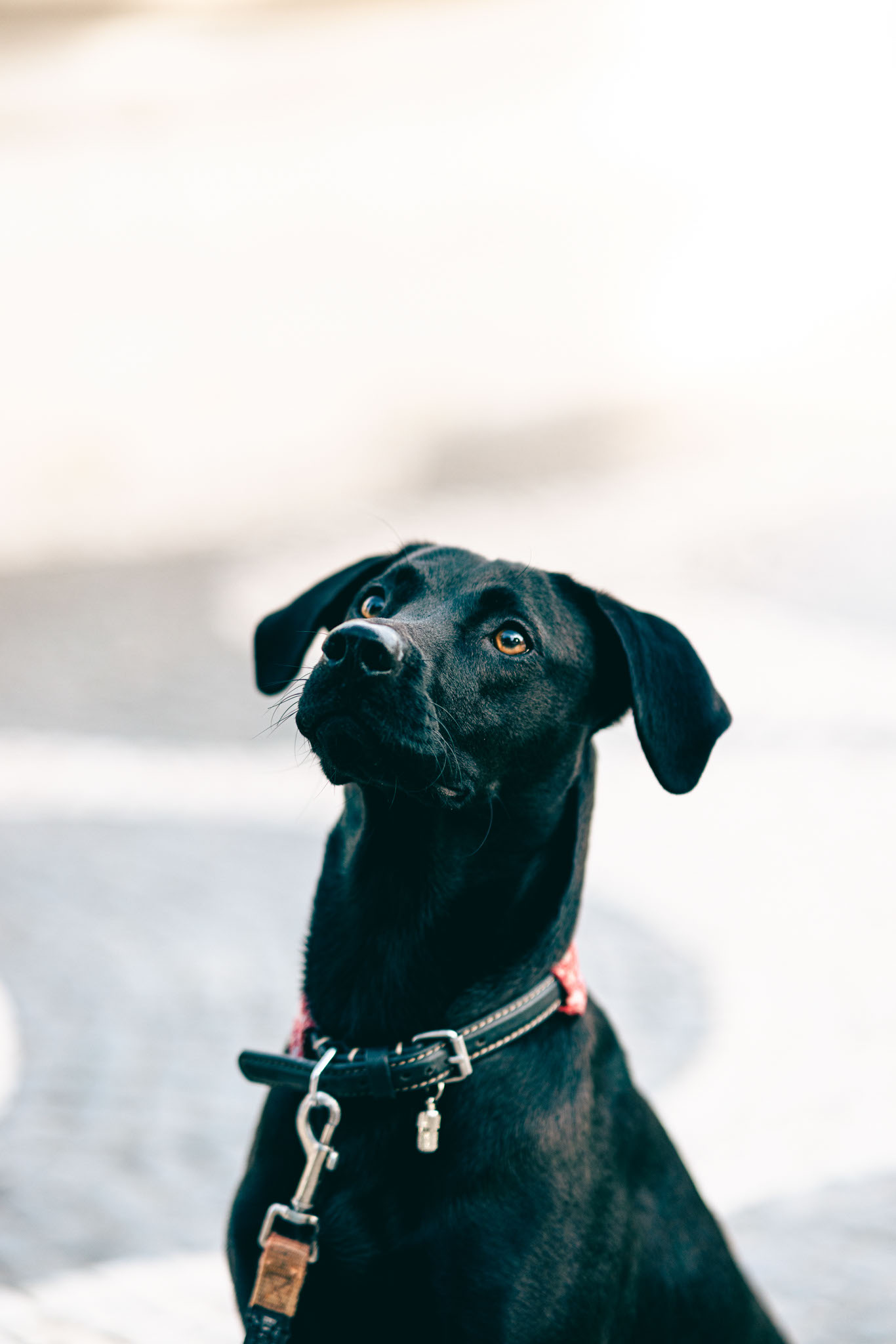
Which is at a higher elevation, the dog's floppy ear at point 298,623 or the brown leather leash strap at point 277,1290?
the dog's floppy ear at point 298,623

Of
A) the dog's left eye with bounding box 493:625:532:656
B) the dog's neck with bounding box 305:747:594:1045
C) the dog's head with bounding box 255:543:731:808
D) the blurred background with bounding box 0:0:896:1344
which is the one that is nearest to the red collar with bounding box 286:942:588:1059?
the dog's neck with bounding box 305:747:594:1045

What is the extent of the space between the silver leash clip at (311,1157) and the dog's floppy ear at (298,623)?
29.1 inches

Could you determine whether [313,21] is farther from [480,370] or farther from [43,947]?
[43,947]

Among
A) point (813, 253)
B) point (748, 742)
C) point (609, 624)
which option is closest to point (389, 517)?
point (748, 742)

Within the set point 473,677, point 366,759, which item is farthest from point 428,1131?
point 473,677

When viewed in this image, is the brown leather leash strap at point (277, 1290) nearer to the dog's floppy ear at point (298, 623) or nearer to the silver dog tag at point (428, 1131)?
the silver dog tag at point (428, 1131)

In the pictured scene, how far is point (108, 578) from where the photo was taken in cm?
1000

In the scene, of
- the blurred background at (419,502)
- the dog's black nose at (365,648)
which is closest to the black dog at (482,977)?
the dog's black nose at (365,648)

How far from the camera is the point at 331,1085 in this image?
1934 mm

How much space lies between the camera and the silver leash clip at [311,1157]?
1877 mm

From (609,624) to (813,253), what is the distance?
15.6m

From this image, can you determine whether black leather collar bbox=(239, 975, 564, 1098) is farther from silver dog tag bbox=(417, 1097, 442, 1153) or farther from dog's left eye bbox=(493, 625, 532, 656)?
dog's left eye bbox=(493, 625, 532, 656)

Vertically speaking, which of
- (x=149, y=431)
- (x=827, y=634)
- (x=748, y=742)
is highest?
(x=149, y=431)

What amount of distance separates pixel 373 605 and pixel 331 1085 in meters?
0.83
